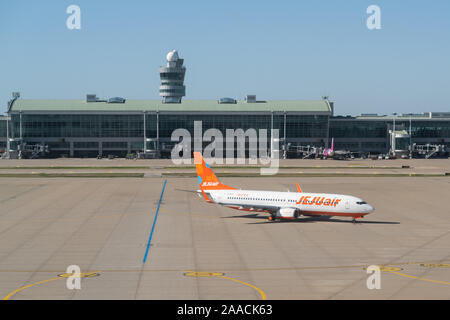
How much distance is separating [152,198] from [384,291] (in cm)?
5948

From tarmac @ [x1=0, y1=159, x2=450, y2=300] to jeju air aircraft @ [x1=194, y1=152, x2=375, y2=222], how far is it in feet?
5.48

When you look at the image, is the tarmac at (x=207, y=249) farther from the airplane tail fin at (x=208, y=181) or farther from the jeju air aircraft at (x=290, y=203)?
the airplane tail fin at (x=208, y=181)

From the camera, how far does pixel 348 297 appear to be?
121 ft

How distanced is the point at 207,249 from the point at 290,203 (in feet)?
61.0

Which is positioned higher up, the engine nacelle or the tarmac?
the engine nacelle

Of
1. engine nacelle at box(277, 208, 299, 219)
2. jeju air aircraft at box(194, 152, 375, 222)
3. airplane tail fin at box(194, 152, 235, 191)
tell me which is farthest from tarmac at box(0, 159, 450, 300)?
airplane tail fin at box(194, 152, 235, 191)

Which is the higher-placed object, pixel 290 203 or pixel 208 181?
pixel 208 181

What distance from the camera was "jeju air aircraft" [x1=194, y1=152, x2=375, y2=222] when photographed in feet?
217

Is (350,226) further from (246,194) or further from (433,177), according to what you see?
(433,177)

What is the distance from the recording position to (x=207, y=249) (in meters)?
53.0

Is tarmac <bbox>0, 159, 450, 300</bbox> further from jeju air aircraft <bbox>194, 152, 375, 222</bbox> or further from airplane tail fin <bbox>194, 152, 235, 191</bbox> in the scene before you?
airplane tail fin <bbox>194, 152, 235, 191</bbox>

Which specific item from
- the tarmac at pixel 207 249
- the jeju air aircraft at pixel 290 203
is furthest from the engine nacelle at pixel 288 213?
the tarmac at pixel 207 249

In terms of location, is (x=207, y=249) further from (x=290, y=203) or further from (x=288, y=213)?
(x=290, y=203)

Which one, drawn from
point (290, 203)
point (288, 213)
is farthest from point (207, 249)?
point (290, 203)
